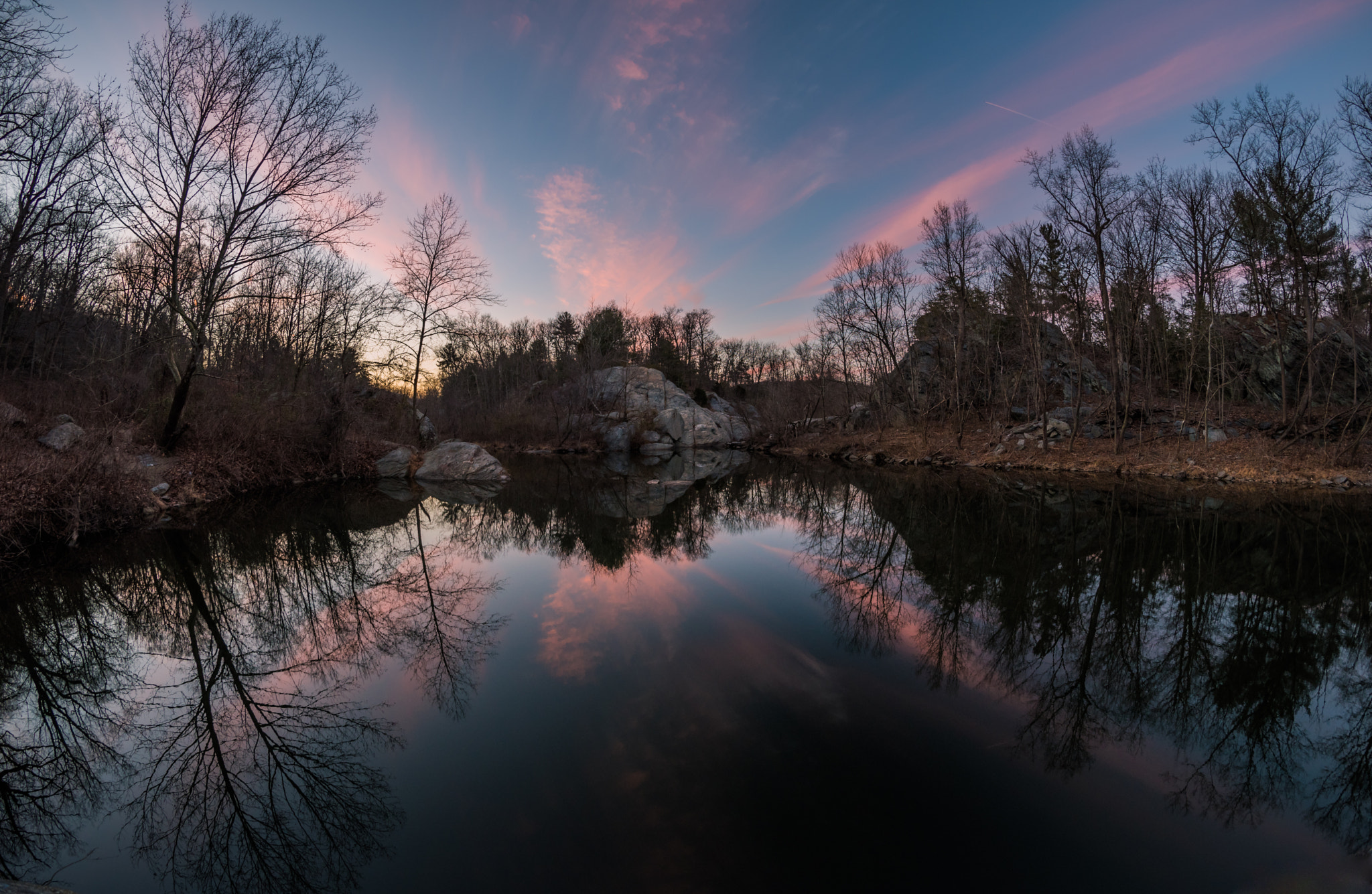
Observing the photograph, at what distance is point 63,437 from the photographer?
38.8ft

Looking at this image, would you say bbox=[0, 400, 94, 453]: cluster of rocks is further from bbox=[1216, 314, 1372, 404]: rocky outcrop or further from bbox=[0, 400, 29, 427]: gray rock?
bbox=[1216, 314, 1372, 404]: rocky outcrop

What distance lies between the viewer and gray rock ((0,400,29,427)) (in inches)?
449

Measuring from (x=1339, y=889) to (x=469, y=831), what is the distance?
470cm

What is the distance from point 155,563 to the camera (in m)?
8.59

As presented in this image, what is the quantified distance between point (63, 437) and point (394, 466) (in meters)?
10.4

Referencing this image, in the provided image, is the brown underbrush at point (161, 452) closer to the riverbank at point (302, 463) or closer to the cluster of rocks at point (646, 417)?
the riverbank at point (302, 463)

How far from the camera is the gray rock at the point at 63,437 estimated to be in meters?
11.5

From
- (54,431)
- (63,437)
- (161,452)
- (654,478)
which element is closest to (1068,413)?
(654,478)

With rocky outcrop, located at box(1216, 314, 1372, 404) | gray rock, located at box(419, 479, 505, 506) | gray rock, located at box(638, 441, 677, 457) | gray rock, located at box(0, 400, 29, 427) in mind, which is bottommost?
gray rock, located at box(419, 479, 505, 506)

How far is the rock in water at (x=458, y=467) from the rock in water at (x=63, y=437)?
1020cm

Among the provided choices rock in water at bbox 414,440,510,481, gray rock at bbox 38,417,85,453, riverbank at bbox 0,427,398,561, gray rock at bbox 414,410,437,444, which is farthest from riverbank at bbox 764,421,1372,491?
gray rock at bbox 38,417,85,453

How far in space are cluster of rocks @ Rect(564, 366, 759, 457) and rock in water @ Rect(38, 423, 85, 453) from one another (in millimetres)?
26196

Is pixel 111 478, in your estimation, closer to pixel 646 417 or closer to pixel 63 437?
pixel 63 437

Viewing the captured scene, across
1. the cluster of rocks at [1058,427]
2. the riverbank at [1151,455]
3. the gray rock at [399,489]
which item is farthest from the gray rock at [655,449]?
the cluster of rocks at [1058,427]
